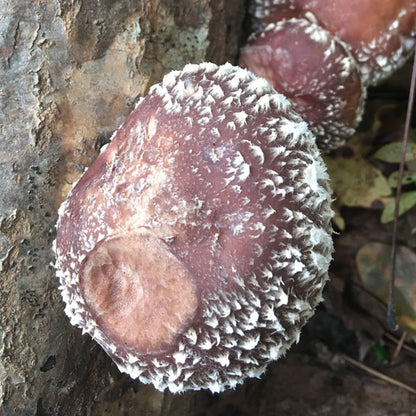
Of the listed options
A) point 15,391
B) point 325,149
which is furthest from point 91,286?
point 325,149

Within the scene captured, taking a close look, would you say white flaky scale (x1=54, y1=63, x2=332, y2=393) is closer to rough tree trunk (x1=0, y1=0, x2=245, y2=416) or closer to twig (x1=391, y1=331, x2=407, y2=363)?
rough tree trunk (x1=0, y1=0, x2=245, y2=416)

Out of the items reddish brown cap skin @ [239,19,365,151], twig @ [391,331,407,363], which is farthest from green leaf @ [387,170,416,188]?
twig @ [391,331,407,363]

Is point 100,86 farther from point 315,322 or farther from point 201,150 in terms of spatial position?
point 315,322

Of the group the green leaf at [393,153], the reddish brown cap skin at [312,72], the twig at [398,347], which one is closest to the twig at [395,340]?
the twig at [398,347]

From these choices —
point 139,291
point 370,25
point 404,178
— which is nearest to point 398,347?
point 404,178

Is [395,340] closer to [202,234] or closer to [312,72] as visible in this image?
[312,72]
